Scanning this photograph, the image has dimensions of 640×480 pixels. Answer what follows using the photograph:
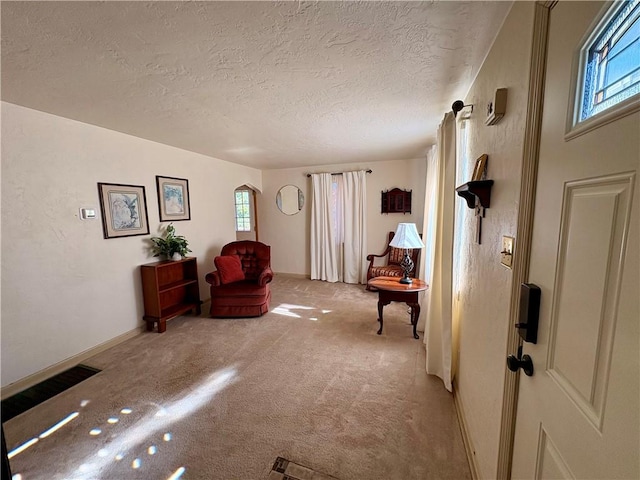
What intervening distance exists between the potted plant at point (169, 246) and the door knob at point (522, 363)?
3.55 m

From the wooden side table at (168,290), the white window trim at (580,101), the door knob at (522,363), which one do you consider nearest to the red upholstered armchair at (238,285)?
the wooden side table at (168,290)

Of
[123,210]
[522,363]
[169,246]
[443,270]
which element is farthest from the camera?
[169,246]

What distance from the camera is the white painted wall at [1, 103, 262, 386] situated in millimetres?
2133

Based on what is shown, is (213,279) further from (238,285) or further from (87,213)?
(87,213)

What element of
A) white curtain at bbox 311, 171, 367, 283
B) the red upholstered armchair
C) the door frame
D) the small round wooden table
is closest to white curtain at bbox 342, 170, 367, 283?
white curtain at bbox 311, 171, 367, 283

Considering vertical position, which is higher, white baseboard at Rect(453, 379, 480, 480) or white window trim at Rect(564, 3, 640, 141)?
white window trim at Rect(564, 3, 640, 141)

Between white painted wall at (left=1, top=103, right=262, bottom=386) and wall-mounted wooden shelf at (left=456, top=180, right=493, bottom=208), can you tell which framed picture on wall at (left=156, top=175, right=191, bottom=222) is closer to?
white painted wall at (left=1, top=103, right=262, bottom=386)

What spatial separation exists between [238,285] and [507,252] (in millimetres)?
3268

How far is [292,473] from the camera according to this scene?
1.43m

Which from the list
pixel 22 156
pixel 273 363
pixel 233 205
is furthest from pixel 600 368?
pixel 233 205

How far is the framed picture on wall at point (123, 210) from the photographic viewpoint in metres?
2.78

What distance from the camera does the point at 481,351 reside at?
1443mm

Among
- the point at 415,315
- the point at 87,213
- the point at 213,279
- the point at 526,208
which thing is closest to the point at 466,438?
the point at 415,315

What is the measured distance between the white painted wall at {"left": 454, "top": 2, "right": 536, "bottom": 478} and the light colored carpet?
39 cm
